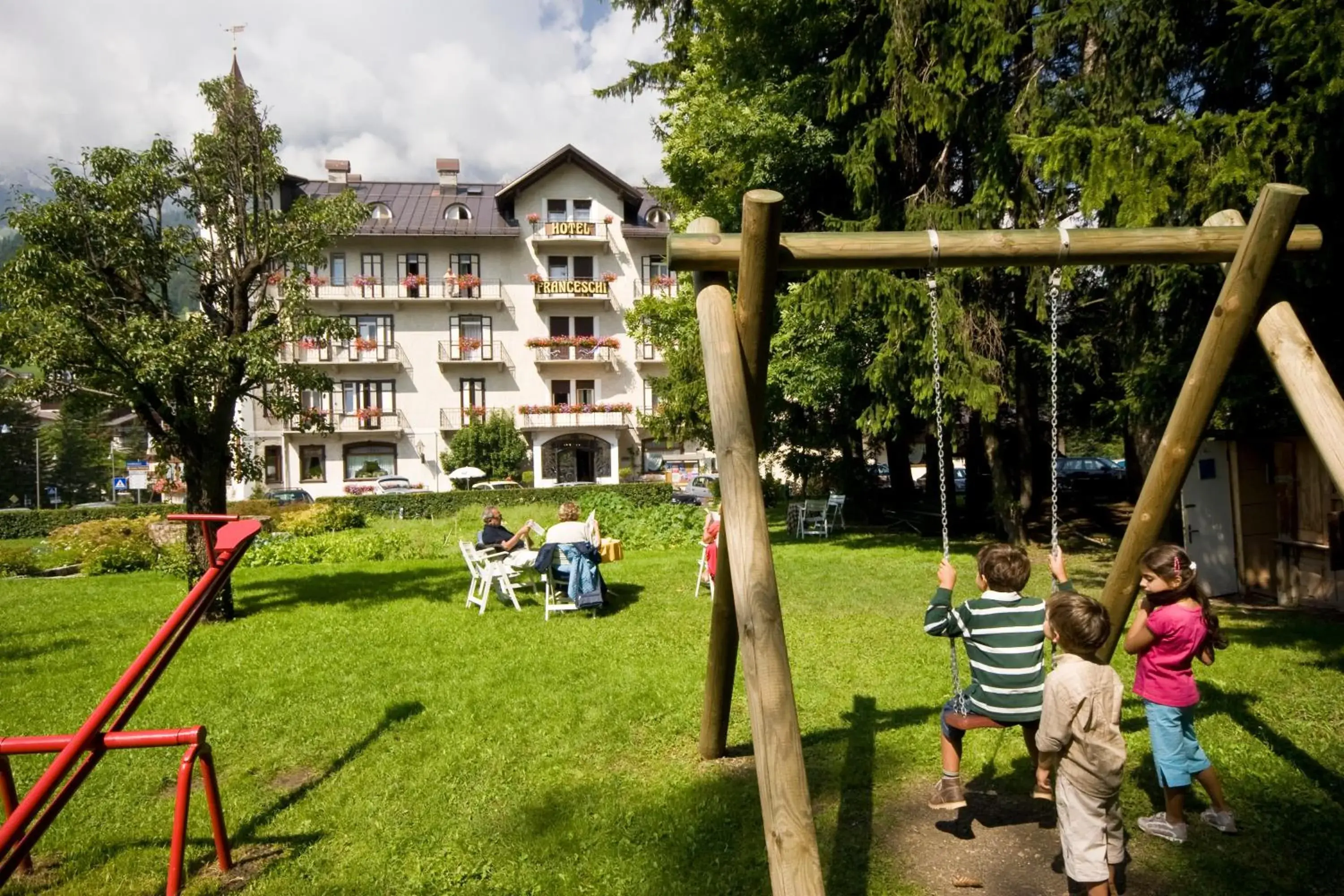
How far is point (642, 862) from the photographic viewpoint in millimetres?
3906

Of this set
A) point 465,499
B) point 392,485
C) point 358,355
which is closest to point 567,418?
point 392,485

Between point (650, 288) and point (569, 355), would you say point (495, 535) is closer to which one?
point (569, 355)

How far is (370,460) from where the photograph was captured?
128 ft

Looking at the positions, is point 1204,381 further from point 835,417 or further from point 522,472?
point 522,472

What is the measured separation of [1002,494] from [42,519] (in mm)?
32993

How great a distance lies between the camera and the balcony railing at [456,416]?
129 ft

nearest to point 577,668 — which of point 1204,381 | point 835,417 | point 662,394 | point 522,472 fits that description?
point 1204,381

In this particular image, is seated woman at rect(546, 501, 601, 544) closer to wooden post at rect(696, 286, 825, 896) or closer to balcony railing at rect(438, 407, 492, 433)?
wooden post at rect(696, 286, 825, 896)

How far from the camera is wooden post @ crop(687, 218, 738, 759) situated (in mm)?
3592

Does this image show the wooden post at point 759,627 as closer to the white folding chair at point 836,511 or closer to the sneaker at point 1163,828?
the sneaker at point 1163,828

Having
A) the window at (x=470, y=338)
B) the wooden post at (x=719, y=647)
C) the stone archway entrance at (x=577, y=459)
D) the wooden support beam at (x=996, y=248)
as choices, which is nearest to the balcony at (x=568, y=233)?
the window at (x=470, y=338)

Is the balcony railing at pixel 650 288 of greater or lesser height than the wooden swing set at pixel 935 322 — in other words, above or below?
above

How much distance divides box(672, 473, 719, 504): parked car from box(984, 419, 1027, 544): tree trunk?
1277 cm

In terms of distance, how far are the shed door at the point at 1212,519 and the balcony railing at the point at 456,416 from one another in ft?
108
